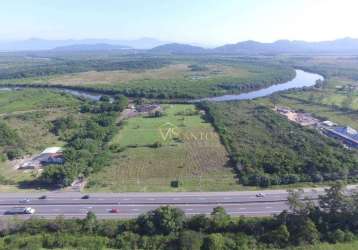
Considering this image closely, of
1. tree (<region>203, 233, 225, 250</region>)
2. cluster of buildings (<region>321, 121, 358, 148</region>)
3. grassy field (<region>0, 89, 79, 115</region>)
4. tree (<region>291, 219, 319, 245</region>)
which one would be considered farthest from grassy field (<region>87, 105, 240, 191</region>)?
grassy field (<region>0, 89, 79, 115</region>)

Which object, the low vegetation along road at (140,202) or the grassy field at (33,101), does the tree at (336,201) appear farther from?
the grassy field at (33,101)

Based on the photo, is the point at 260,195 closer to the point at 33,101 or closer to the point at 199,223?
the point at 199,223

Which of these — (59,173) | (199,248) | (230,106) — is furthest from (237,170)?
(230,106)

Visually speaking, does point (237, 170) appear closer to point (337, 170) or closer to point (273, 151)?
point (273, 151)

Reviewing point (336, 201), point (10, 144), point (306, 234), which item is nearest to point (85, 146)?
point (10, 144)

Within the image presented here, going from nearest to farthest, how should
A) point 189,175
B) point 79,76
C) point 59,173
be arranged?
point 59,173
point 189,175
point 79,76

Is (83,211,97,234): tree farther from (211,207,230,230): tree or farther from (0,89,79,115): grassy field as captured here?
(0,89,79,115): grassy field

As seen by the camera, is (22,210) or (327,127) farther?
(327,127)

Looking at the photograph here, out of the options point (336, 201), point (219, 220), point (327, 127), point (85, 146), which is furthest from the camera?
point (327, 127)
